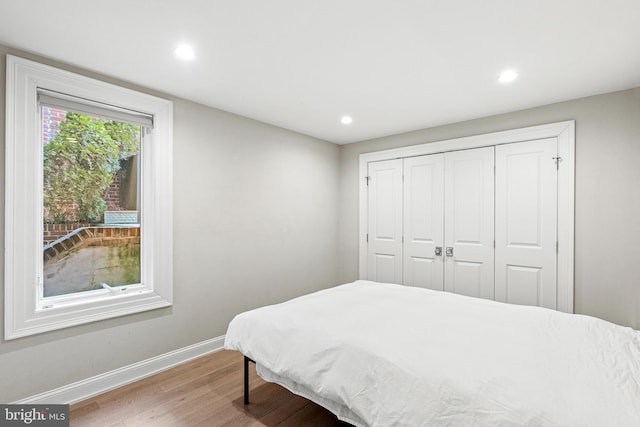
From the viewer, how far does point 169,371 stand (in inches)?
106

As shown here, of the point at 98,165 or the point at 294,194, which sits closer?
the point at 98,165

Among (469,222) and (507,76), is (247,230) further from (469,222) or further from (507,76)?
(507,76)

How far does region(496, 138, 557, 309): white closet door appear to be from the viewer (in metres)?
3.01

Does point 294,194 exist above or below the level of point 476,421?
above

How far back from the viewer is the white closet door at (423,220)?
3.71 m

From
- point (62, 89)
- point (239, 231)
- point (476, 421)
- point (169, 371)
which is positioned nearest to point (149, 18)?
point (62, 89)

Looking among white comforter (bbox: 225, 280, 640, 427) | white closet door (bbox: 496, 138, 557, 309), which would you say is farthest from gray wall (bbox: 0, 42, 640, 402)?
white comforter (bbox: 225, 280, 640, 427)

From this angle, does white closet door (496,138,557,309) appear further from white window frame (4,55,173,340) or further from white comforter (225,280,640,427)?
white window frame (4,55,173,340)

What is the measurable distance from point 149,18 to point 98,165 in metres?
1.36

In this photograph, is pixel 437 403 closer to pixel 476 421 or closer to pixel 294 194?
pixel 476 421

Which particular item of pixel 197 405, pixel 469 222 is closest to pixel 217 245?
pixel 197 405

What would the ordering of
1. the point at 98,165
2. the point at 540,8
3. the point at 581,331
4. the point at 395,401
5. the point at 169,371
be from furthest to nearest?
the point at 169,371
the point at 98,165
the point at 581,331
the point at 540,8
the point at 395,401

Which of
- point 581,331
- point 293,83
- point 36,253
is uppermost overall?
point 293,83

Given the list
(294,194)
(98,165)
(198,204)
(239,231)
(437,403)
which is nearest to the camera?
(437,403)
